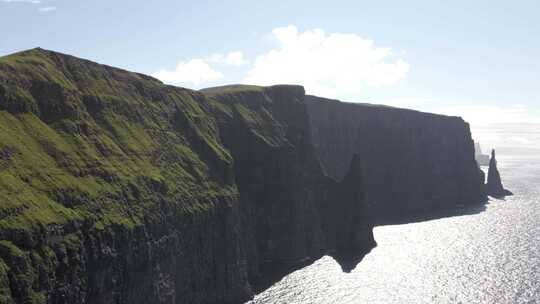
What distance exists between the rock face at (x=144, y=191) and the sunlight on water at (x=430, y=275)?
26.0ft

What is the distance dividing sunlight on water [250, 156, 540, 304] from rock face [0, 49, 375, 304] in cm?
794

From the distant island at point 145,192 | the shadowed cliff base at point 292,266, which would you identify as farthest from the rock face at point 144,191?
the shadowed cliff base at point 292,266

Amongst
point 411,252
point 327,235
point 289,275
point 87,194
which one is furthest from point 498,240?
point 87,194

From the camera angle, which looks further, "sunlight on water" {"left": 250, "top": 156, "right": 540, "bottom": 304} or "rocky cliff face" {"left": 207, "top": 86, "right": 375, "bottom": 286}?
"rocky cliff face" {"left": 207, "top": 86, "right": 375, "bottom": 286}

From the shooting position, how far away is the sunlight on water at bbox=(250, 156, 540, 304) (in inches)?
4690

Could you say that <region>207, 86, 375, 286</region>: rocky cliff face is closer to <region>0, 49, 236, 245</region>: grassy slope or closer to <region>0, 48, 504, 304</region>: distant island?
<region>0, 48, 504, 304</region>: distant island

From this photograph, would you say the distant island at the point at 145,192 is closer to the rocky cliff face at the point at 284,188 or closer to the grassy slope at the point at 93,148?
the grassy slope at the point at 93,148

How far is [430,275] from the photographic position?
137 m

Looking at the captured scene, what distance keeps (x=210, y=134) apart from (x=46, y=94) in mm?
51722

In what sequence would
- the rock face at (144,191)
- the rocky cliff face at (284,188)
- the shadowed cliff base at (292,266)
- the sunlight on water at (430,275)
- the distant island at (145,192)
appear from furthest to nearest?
the rocky cliff face at (284,188)
the shadowed cliff base at (292,266)
the sunlight on water at (430,275)
the distant island at (145,192)
the rock face at (144,191)

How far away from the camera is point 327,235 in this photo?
17950 cm

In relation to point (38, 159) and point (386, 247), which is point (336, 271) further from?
point (38, 159)

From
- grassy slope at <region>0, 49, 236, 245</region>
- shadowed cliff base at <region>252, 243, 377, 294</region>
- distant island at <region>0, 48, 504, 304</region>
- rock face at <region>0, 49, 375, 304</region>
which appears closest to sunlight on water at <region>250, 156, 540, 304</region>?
shadowed cliff base at <region>252, 243, 377, 294</region>

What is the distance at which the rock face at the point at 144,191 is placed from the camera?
256 ft
